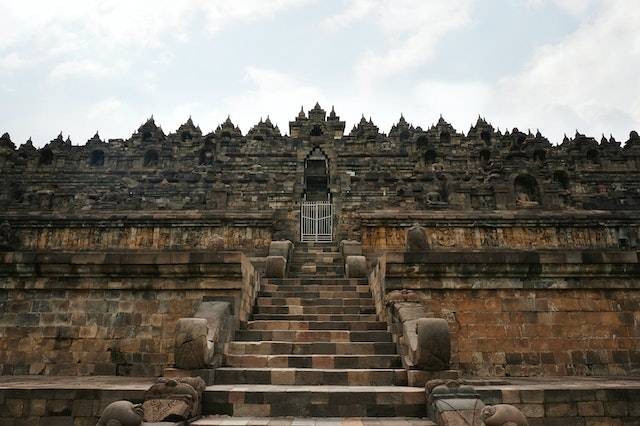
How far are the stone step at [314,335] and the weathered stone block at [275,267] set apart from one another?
3034 mm

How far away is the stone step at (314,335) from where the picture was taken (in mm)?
7578

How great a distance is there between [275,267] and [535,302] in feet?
18.9

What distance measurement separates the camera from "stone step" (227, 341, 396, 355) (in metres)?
7.17

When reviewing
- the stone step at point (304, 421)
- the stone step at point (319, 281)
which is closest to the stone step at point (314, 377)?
the stone step at point (304, 421)

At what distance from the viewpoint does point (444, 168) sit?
3073 cm

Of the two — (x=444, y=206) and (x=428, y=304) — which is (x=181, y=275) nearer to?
(x=428, y=304)

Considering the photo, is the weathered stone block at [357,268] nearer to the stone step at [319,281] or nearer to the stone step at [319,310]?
the stone step at [319,281]

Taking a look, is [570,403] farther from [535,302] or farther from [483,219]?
[483,219]

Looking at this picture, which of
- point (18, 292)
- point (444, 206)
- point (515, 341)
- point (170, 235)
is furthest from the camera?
point (444, 206)

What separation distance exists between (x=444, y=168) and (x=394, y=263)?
78.8 feet

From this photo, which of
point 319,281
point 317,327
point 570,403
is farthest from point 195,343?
point 570,403

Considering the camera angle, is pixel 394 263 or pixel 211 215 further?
pixel 211 215

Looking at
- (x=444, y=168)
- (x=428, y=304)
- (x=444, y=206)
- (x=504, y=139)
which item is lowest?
(x=428, y=304)

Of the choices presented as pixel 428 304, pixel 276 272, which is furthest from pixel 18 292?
pixel 428 304
